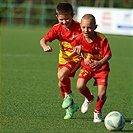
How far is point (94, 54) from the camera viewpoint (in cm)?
819

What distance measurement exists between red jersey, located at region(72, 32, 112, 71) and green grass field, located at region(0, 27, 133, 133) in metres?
0.94

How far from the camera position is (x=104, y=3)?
151 feet

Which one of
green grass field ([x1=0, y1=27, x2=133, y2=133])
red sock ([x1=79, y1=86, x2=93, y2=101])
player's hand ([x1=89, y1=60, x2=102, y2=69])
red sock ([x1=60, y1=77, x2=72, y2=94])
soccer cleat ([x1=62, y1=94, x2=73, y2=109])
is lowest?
green grass field ([x1=0, y1=27, x2=133, y2=133])

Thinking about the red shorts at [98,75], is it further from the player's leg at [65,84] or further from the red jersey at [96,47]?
the player's leg at [65,84]

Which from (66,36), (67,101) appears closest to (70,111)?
(67,101)

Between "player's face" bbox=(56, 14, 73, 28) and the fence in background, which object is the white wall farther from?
"player's face" bbox=(56, 14, 73, 28)

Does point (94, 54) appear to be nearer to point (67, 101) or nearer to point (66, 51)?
point (66, 51)

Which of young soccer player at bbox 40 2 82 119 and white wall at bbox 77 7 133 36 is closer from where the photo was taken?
young soccer player at bbox 40 2 82 119

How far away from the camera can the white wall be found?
3080 cm

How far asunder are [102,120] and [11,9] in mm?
34936

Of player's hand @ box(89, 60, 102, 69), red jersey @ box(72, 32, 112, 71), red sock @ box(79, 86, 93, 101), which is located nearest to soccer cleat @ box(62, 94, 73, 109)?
red sock @ box(79, 86, 93, 101)

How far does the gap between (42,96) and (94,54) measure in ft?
8.62

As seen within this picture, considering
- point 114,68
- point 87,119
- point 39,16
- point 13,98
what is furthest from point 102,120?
point 39,16

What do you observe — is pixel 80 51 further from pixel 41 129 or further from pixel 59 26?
pixel 41 129
